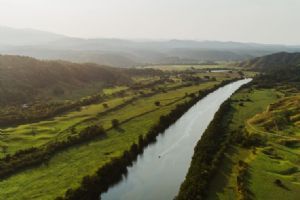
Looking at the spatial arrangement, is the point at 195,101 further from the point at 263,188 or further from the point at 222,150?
the point at 263,188

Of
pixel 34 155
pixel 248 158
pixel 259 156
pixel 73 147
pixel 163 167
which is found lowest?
pixel 163 167

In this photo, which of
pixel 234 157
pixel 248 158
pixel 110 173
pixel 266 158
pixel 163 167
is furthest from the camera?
pixel 163 167

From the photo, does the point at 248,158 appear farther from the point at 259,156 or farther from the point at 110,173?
the point at 110,173

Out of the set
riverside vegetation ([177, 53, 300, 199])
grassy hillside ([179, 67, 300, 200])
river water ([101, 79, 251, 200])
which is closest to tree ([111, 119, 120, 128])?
river water ([101, 79, 251, 200])

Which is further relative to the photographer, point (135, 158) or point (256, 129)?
point (256, 129)

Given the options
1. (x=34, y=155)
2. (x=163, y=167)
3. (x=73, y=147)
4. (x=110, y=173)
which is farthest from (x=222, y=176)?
(x=34, y=155)

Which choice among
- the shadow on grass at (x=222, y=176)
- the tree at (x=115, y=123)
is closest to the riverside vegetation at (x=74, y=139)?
the tree at (x=115, y=123)

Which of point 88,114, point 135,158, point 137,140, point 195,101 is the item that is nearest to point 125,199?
point 135,158

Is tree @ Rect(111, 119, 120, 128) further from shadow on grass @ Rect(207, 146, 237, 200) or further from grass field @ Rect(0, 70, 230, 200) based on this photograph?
shadow on grass @ Rect(207, 146, 237, 200)
